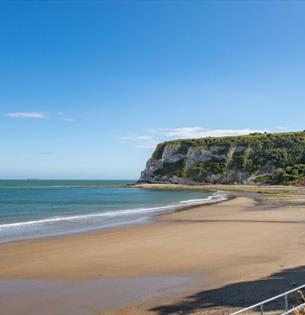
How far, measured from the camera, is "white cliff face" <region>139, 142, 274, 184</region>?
130 metres

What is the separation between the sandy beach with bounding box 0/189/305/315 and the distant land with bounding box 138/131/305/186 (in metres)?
91.9

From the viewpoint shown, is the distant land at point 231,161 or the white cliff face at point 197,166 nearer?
the distant land at point 231,161

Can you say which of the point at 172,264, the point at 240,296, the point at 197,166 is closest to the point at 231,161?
the point at 197,166

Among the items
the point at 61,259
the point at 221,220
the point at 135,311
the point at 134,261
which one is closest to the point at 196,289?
the point at 135,311

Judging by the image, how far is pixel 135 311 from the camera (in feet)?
37.0

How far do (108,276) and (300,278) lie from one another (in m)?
6.11

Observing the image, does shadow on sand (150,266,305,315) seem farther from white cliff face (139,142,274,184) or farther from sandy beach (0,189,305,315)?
white cliff face (139,142,274,184)

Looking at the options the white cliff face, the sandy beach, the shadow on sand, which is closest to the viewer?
the shadow on sand

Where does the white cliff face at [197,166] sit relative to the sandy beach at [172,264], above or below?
above

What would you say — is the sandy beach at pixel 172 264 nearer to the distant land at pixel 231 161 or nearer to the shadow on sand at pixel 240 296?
the shadow on sand at pixel 240 296

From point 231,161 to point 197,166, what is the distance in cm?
1047

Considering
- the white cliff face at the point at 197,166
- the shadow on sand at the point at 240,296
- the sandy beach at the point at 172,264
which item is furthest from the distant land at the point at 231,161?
the shadow on sand at the point at 240,296

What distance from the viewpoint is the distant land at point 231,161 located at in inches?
4867

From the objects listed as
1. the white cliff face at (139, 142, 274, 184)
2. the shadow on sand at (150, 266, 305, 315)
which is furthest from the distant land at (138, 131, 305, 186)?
the shadow on sand at (150, 266, 305, 315)
